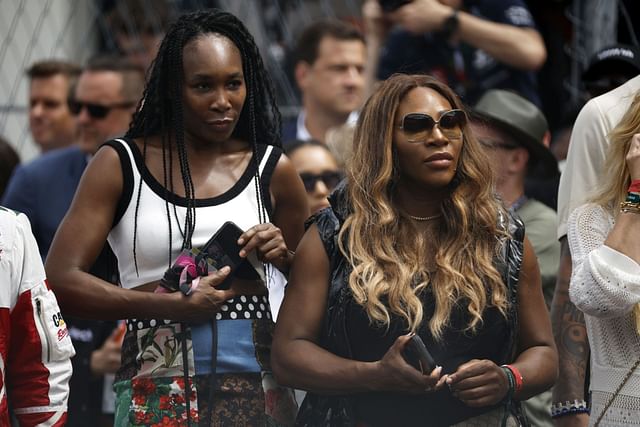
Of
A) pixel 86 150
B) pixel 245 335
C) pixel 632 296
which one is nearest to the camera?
pixel 632 296

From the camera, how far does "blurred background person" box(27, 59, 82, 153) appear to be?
7609 millimetres

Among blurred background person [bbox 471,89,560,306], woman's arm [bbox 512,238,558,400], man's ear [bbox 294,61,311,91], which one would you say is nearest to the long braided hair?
woman's arm [bbox 512,238,558,400]

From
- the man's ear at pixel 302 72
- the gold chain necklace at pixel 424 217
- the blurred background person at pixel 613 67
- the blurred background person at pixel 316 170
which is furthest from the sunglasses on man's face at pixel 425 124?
the man's ear at pixel 302 72

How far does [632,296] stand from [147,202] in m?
1.39

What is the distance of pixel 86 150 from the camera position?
617 centimetres

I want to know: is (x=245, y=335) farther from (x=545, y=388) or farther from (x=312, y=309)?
(x=545, y=388)

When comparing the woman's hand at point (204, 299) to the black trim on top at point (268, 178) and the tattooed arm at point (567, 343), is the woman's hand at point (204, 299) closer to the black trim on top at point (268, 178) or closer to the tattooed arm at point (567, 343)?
the black trim on top at point (268, 178)

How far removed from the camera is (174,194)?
153 inches

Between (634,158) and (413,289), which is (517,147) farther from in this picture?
(413,289)

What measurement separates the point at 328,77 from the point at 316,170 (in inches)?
59.8

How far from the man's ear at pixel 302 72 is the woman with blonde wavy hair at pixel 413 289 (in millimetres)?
3058

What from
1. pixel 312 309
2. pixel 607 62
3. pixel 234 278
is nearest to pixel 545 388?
pixel 312 309

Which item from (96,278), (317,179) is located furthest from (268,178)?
(317,179)

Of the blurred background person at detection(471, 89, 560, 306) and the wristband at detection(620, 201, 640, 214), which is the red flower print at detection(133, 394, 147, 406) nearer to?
the wristband at detection(620, 201, 640, 214)
